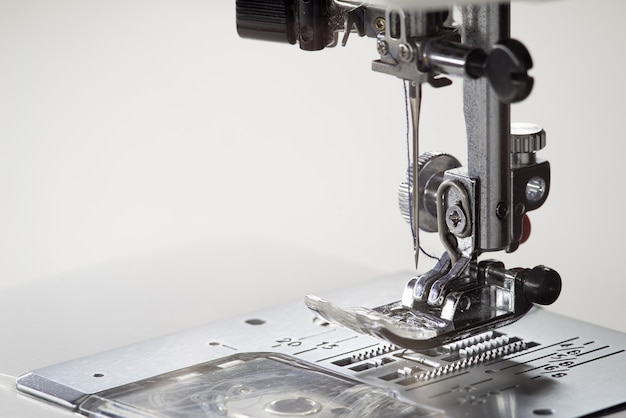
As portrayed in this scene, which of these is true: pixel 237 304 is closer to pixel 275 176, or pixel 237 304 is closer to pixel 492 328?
pixel 492 328

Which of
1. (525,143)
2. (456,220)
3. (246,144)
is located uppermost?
(525,143)

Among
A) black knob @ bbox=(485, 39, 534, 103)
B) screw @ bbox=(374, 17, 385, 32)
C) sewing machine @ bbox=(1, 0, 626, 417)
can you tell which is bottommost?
sewing machine @ bbox=(1, 0, 626, 417)

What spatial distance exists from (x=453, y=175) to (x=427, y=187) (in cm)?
11

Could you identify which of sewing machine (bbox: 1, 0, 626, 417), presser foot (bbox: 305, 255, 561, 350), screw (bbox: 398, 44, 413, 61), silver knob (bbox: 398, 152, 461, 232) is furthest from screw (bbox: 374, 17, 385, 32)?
presser foot (bbox: 305, 255, 561, 350)

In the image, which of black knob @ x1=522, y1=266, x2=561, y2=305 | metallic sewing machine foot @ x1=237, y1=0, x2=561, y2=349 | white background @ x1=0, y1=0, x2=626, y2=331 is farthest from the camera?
white background @ x1=0, y1=0, x2=626, y2=331

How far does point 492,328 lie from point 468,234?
0.62 feet

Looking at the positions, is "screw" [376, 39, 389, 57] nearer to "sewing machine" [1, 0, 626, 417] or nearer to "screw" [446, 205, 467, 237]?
"sewing machine" [1, 0, 626, 417]

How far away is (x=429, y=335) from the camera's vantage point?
2975 millimetres

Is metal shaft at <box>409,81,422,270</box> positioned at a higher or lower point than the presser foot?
higher

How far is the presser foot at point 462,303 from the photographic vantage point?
3.00 metres

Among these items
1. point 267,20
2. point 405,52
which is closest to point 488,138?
point 405,52

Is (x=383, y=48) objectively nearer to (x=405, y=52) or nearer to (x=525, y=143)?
(x=405, y=52)

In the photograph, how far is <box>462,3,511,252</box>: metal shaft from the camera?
2844mm

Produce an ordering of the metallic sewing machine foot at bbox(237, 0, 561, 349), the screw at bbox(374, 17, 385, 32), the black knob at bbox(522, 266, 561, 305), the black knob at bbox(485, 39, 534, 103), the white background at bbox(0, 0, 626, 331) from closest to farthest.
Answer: the black knob at bbox(485, 39, 534, 103) → the metallic sewing machine foot at bbox(237, 0, 561, 349) → the screw at bbox(374, 17, 385, 32) → the black knob at bbox(522, 266, 561, 305) → the white background at bbox(0, 0, 626, 331)
